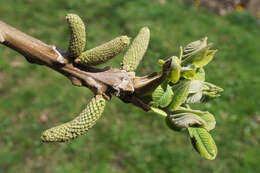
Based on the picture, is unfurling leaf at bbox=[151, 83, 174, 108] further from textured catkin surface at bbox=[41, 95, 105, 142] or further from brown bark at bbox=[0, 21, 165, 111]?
textured catkin surface at bbox=[41, 95, 105, 142]

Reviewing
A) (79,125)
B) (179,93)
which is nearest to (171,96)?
(179,93)

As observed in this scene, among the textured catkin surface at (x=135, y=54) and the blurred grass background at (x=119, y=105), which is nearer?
the textured catkin surface at (x=135, y=54)

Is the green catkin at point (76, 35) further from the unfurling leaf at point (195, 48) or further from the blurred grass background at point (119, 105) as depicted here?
the blurred grass background at point (119, 105)

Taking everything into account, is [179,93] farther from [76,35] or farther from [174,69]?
[76,35]

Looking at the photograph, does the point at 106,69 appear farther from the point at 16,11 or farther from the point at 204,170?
the point at 16,11

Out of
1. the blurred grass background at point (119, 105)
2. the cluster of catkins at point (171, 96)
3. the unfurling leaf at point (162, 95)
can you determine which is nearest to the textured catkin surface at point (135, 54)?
the cluster of catkins at point (171, 96)

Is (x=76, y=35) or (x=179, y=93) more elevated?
(x=76, y=35)

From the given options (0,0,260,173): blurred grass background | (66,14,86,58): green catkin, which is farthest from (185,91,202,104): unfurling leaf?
(0,0,260,173): blurred grass background

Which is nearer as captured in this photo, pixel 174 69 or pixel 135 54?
pixel 174 69
